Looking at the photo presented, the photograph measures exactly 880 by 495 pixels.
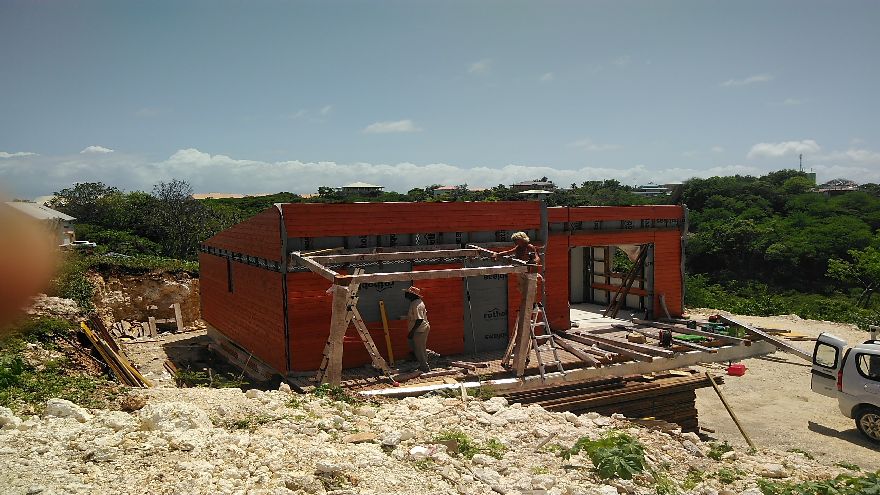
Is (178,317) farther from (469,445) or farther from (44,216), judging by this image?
(44,216)

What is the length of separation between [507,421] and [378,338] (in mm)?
5141

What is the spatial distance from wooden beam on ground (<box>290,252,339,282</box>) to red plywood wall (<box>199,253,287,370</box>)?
2.93ft

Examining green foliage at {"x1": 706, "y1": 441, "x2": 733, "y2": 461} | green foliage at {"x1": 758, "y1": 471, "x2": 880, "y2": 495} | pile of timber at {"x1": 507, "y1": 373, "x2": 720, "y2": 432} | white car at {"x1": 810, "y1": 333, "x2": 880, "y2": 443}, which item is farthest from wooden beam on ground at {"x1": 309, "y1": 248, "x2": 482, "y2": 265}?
A: white car at {"x1": 810, "y1": 333, "x2": 880, "y2": 443}

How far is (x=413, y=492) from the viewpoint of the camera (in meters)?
5.82

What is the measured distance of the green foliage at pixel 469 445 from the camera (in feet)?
23.0

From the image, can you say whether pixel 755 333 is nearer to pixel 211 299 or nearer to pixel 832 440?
pixel 832 440

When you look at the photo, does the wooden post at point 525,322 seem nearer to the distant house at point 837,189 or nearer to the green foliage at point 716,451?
the green foliage at point 716,451

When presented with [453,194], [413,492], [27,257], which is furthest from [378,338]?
[453,194]

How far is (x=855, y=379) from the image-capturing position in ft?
39.3

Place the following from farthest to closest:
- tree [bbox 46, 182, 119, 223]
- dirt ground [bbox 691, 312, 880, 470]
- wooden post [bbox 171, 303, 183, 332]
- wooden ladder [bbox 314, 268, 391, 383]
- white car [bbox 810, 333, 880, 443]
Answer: tree [bbox 46, 182, 119, 223] < wooden post [bbox 171, 303, 183, 332] < dirt ground [bbox 691, 312, 880, 470] < white car [bbox 810, 333, 880, 443] < wooden ladder [bbox 314, 268, 391, 383]

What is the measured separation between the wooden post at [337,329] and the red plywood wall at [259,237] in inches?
119

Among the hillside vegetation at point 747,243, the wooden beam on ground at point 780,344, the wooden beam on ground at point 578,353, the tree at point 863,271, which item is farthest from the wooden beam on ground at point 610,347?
the tree at point 863,271

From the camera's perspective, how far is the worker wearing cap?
1189 cm

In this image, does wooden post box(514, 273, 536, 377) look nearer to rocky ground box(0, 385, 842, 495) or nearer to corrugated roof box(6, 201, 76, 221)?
rocky ground box(0, 385, 842, 495)
